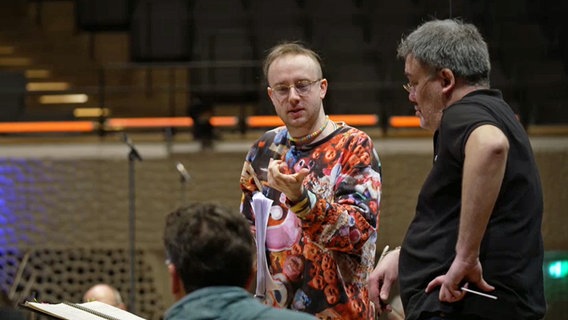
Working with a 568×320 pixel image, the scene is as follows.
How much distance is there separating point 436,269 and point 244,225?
2.08ft

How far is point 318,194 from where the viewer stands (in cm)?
253

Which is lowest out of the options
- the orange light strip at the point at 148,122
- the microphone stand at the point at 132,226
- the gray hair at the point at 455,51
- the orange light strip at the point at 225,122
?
the microphone stand at the point at 132,226

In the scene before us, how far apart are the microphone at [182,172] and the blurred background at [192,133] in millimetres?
89

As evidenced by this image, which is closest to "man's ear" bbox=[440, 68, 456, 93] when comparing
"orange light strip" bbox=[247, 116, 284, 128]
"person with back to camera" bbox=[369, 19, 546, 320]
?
"person with back to camera" bbox=[369, 19, 546, 320]

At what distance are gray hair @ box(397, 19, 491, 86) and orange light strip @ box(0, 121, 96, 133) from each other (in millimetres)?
4828

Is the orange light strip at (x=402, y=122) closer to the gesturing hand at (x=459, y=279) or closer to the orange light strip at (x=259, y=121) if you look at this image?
the orange light strip at (x=259, y=121)

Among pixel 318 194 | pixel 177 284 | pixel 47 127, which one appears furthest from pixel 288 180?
pixel 47 127

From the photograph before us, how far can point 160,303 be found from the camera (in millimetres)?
6570

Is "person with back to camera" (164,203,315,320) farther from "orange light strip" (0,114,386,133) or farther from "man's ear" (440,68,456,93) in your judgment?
"orange light strip" (0,114,386,133)

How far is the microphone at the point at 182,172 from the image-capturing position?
606 cm

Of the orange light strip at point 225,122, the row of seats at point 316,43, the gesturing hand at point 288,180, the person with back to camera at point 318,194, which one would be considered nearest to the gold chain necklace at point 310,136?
the person with back to camera at point 318,194

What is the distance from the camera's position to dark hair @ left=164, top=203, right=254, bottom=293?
1.63 m

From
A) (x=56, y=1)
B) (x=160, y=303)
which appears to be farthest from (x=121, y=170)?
(x=56, y=1)

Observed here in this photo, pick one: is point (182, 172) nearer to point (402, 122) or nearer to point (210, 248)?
point (402, 122)
